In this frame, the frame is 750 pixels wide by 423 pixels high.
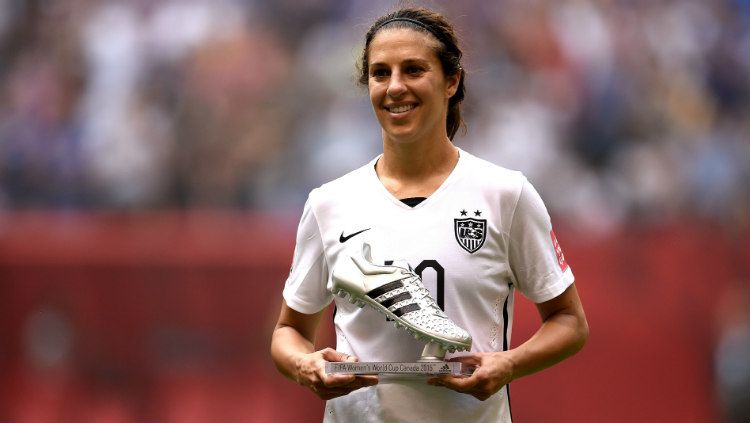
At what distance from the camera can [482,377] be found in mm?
2771

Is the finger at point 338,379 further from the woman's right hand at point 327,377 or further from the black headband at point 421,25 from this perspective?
the black headband at point 421,25

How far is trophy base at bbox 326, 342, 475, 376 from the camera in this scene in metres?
2.72

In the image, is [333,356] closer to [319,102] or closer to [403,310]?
[403,310]

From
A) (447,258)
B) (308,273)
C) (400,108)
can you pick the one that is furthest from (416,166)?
(308,273)

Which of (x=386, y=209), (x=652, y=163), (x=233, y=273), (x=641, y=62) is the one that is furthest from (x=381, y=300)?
(x=641, y=62)

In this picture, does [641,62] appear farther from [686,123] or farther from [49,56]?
[49,56]

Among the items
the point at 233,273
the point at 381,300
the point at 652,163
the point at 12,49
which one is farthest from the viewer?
the point at 12,49

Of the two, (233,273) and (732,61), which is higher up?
(732,61)

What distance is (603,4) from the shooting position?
7742 mm

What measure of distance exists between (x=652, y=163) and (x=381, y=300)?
4704mm

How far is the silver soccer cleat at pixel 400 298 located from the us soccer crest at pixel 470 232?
0.64 ft

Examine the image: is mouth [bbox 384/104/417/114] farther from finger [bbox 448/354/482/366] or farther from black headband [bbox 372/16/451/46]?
finger [bbox 448/354/482/366]

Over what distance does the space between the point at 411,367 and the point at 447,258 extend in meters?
0.36

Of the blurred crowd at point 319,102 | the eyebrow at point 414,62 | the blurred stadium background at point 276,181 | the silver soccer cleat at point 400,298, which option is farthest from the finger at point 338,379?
the blurred crowd at point 319,102
